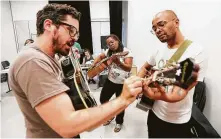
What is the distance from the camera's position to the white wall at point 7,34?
230 inches

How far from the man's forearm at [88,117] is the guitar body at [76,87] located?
0.25 m

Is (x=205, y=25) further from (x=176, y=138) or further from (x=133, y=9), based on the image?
(x=133, y=9)

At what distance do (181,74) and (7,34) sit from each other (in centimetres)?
655

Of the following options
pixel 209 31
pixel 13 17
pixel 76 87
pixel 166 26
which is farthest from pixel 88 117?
pixel 13 17

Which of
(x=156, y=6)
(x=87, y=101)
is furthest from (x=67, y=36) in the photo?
(x=156, y=6)

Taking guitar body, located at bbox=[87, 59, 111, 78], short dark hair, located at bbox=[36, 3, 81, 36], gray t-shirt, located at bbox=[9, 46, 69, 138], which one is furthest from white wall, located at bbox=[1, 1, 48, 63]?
gray t-shirt, located at bbox=[9, 46, 69, 138]

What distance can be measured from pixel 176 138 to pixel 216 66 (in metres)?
1.18

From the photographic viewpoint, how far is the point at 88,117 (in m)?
0.78

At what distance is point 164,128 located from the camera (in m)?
1.52

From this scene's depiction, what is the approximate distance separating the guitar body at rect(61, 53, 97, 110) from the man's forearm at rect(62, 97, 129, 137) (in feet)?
0.83

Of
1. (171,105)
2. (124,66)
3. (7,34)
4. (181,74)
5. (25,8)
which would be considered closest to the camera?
(181,74)

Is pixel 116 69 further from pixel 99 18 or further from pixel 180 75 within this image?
pixel 99 18

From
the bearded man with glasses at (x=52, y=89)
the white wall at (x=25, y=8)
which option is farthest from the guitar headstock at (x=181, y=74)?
the white wall at (x=25, y=8)

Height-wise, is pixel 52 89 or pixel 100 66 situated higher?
pixel 52 89
